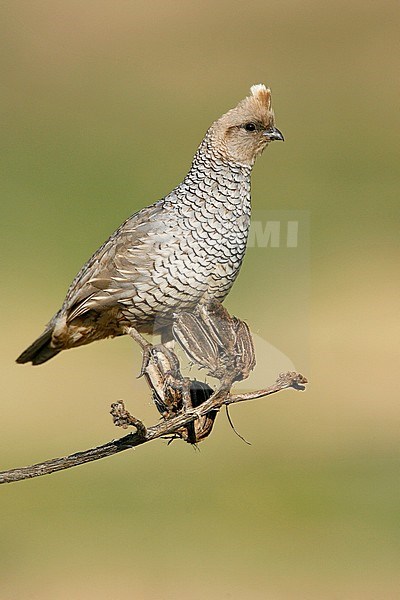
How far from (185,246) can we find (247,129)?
244 millimetres

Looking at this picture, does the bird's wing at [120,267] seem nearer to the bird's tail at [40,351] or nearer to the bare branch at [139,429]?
the bird's tail at [40,351]

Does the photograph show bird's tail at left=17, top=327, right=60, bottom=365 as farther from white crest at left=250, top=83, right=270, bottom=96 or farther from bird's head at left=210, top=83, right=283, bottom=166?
white crest at left=250, top=83, right=270, bottom=96

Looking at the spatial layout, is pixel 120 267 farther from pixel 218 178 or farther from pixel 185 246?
pixel 218 178

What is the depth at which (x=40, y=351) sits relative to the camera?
2041 millimetres

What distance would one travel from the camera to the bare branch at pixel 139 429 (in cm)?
155

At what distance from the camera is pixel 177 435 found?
1773mm

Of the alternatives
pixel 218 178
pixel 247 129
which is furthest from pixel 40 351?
pixel 247 129

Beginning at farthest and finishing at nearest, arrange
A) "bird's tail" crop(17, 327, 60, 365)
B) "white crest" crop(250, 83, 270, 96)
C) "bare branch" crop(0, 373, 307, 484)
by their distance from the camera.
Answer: "bird's tail" crop(17, 327, 60, 365) → "white crest" crop(250, 83, 270, 96) → "bare branch" crop(0, 373, 307, 484)

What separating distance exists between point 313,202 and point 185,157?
1.53 feet

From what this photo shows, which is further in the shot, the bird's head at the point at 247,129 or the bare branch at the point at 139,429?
the bird's head at the point at 247,129

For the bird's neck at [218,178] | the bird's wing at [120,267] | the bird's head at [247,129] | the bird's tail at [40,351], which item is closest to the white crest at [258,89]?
the bird's head at [247,129]

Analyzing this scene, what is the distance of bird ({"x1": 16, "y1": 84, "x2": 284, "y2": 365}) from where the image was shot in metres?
1.80

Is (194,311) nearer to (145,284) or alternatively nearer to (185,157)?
(145,284)

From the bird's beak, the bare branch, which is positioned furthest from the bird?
the bare branch
